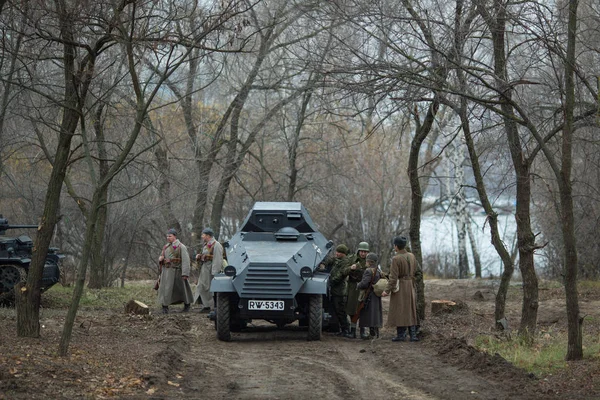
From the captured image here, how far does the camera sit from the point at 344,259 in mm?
16656

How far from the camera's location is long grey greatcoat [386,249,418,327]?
15.4 m

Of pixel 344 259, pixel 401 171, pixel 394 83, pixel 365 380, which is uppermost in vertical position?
pixel 401 171

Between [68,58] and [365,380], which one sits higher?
[68,58]

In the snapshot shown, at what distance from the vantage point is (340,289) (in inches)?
647

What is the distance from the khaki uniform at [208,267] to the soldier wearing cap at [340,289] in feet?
15.0

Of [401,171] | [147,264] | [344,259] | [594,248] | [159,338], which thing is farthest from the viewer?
[401,171]

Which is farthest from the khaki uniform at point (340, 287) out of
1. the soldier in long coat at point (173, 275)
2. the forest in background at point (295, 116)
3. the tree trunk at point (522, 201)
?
the soldier in long coat at point (173, 275)

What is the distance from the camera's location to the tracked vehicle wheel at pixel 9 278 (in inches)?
779

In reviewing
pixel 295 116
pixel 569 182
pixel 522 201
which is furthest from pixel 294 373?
pixel 295 116

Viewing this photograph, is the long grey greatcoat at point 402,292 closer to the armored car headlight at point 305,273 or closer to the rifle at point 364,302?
the rifle at point 364,302

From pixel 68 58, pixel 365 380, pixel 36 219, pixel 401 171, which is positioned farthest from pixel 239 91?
pixel 365 380

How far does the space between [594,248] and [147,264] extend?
1714cm

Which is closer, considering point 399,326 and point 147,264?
point 399,326

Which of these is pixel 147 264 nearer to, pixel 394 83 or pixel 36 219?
pixel 36 219
